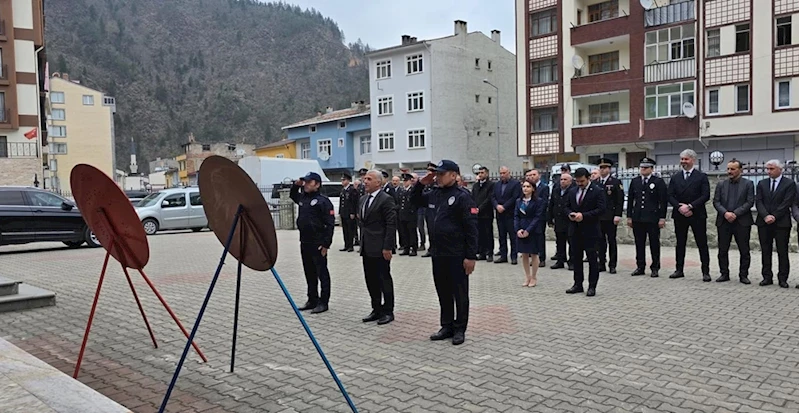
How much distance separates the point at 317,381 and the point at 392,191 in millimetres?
9729

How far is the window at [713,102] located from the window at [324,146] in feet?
102

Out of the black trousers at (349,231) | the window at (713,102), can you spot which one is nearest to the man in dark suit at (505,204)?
the black trousers at (349,231)

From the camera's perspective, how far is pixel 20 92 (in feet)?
140

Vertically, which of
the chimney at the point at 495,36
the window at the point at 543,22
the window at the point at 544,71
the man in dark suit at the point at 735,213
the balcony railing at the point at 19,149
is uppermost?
the chimney at the point at 495,36

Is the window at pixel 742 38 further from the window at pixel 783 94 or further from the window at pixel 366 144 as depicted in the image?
the window at pixel 366 144

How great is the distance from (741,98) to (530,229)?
27.1m

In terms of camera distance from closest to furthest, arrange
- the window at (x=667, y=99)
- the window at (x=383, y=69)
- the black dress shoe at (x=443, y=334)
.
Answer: the black dress shoe at (x=443, y=334), the window at (x=667, y=99), the window at (x=383, y=69)

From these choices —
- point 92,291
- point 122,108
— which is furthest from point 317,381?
point 122,108

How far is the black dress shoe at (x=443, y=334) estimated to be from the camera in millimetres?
6625

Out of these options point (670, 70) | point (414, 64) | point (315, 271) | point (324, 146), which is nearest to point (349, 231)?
point (315, 271)

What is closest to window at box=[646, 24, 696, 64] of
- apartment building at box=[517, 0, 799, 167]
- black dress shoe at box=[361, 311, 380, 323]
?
apartment building at box=[517, 0, 799, 167]

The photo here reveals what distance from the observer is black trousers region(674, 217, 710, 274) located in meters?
10.2

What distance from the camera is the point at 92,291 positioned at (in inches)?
404

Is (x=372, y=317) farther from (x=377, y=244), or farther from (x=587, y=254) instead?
(x=587, y=254)
